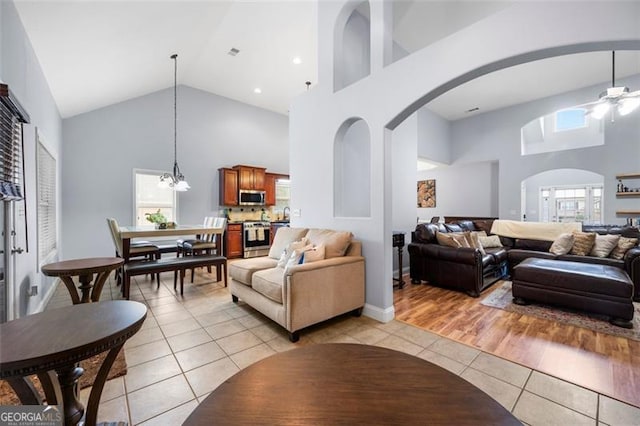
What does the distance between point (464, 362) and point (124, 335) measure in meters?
2.32

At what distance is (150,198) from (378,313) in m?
5.62

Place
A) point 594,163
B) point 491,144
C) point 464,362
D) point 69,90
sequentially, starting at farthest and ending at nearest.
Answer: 1. point 491,144
2. point 594,163
3. point 69,90
4. point 464,362

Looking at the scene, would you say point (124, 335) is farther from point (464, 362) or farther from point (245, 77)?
point (245, 77)

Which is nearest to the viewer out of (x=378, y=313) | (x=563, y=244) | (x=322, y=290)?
(x=322, y=290)

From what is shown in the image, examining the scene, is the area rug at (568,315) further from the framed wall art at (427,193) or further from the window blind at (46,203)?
the window blind at (46,203)

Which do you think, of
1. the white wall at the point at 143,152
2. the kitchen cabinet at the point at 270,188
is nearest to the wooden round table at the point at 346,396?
the white wall at the point at 143,152

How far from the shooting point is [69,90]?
13.1ft

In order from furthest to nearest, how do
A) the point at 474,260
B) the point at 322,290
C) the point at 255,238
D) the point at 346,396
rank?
the point at 255,238 < the point at 474,260 < the point at 322,290 < the point at 346,396

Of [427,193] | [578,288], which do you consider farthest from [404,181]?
[427,193]

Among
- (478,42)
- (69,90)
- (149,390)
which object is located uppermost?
(69,90)

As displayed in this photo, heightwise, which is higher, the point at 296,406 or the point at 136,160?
the point at 136,160

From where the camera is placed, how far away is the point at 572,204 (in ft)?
26.5

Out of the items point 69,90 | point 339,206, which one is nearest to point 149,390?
point 339,206

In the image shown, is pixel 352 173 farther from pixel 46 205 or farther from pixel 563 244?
pixel 46 205
